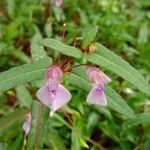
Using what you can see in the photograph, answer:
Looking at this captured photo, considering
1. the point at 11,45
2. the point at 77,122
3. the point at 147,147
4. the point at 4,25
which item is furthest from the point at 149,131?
the point at 4,25

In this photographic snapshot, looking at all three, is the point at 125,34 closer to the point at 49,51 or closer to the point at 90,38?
the point at 49,51

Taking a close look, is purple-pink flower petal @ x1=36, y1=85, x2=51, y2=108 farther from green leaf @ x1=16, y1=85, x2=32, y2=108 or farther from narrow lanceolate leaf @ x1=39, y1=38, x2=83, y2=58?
green leaf @ x1=16, y1=85, x2=32, y2=108

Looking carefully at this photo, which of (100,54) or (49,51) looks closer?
(100,54)

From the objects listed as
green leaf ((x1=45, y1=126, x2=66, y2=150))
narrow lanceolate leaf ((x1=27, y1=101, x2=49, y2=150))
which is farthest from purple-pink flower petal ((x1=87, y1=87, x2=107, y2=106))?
green leaf ((x1=45, y1=126, x2=66, y2=150))

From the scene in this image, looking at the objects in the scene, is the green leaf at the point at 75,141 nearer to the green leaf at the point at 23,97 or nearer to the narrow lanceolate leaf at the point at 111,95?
the green leaf at the point at 23,97

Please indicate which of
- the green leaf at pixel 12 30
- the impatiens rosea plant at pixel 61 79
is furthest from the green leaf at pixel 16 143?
the green leaf at pixel 12 30

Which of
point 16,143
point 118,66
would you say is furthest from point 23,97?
point 118,66
